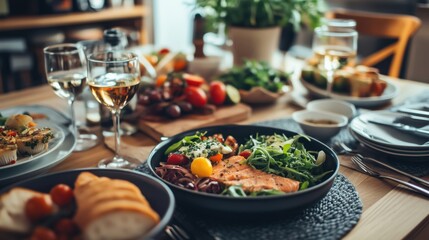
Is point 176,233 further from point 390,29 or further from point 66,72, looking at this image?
point 390,29

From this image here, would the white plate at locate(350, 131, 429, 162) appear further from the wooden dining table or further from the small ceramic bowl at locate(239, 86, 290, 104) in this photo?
the small ceramic bowl at locate(239, 86, 290, 104)

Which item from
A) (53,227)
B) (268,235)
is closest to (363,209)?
(268,235)

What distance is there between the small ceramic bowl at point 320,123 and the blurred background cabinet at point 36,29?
5.86ft

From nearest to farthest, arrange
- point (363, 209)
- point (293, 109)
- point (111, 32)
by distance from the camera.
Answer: point (363, 209) → point (111, 32) → point (293, 109)

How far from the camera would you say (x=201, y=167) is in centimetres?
97

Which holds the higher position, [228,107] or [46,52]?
[46,52]

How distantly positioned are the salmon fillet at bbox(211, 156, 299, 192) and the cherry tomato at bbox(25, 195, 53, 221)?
388mm

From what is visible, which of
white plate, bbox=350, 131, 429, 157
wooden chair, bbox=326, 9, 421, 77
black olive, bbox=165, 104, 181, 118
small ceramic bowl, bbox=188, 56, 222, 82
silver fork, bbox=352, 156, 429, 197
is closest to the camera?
silver fork, bbox=352, 156, 429, 197

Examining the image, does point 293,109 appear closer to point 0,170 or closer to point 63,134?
point 63,134

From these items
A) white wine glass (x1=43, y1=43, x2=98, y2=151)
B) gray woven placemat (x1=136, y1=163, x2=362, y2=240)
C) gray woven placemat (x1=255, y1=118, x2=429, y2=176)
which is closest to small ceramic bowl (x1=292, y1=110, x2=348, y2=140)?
gray woven placemat (x1=255, y1=118, x2=429, y2=176)

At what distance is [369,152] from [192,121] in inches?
22.9

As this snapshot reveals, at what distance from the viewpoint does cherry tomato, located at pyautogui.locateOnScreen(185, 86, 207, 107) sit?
4.92 feet

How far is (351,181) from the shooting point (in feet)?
3.55

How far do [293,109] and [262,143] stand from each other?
563mm
